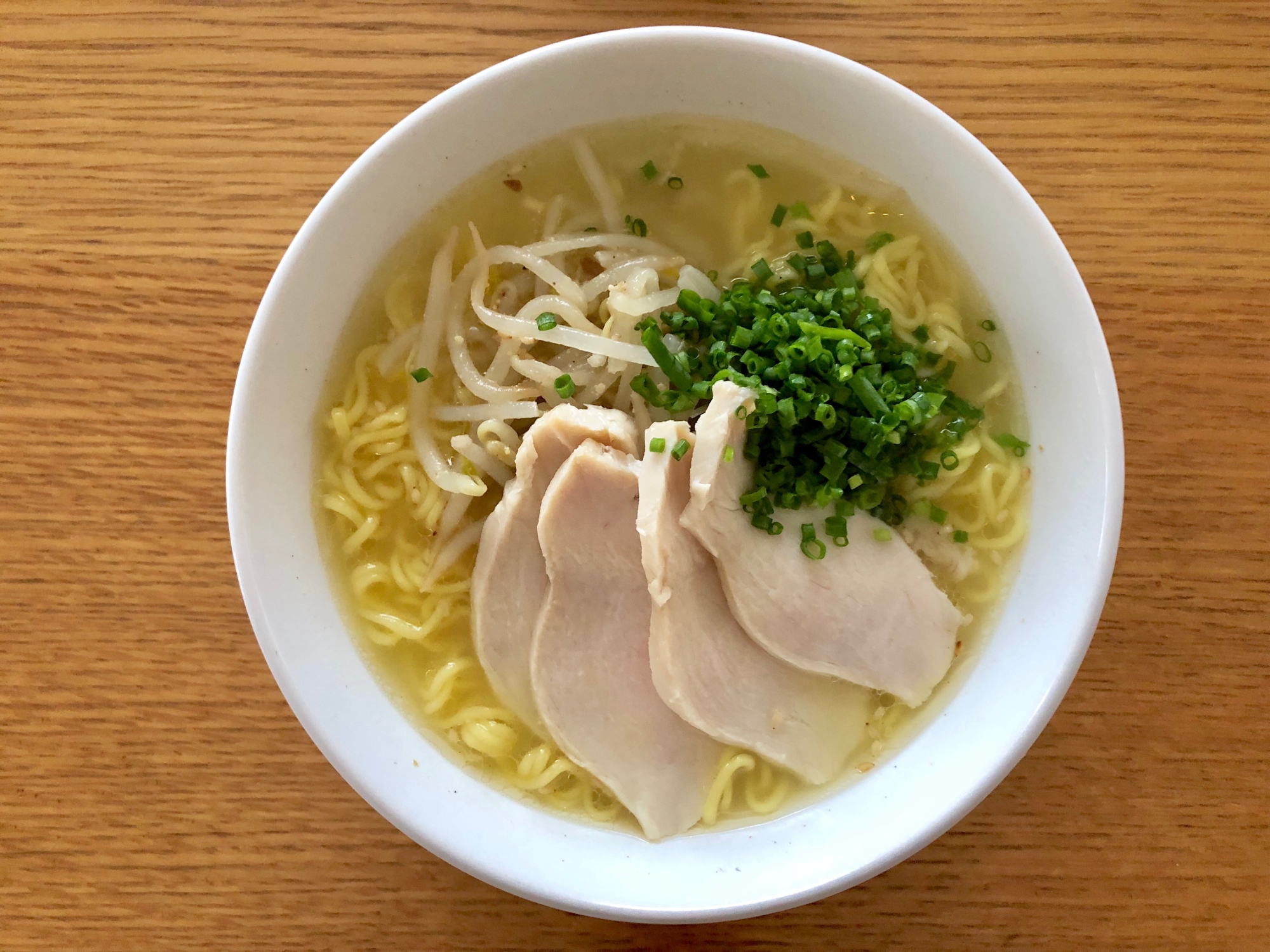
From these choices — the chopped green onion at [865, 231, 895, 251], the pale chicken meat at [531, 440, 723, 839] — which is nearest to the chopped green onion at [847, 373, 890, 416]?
the chopped green onion at [865, 231, 895, 251]

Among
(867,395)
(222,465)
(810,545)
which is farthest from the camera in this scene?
(222,465)

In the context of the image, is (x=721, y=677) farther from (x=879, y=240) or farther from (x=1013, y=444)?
(x=879, y=240)

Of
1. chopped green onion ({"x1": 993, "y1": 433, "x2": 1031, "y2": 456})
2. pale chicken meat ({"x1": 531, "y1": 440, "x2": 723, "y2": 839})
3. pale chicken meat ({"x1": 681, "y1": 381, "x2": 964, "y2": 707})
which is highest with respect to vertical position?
chopped green onion ({"x1": 993, "y1": 433, "x2": 1031, "y2": 456})

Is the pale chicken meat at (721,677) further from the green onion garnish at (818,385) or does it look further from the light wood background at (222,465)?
the light wood background at (222,465)

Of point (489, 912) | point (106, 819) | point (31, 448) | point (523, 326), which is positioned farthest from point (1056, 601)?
point (31, 448)

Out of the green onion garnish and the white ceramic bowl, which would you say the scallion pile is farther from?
the white ceramic bowl

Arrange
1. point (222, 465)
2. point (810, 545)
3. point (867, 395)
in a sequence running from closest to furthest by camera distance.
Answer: point (867, 395) < point (810, 545) < point (222, 465)

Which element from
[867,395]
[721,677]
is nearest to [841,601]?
[721,677]

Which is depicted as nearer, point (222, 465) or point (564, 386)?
point (564, 386)
